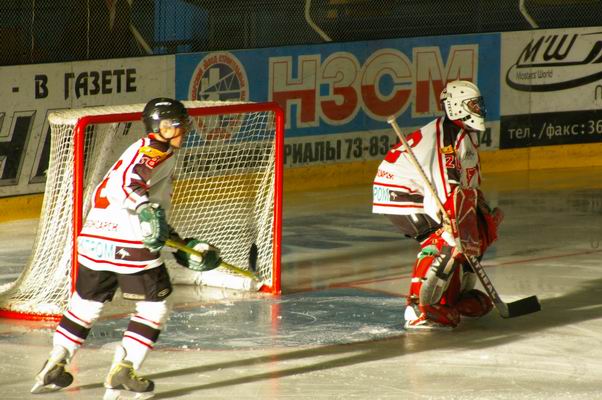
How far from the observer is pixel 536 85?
1400cm

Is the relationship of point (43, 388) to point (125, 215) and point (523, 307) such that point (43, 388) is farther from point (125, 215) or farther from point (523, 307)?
point (523, 307)

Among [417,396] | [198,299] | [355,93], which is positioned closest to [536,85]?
[355,93]

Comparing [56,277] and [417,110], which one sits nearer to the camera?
[56,277]

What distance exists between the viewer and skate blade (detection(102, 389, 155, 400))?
608 cm

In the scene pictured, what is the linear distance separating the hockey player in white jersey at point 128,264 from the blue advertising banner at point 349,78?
5930 millimetres

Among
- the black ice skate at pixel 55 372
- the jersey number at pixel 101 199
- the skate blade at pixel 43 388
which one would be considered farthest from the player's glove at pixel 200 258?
the skate blade at pixel 43 388

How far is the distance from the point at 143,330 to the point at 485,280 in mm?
2298

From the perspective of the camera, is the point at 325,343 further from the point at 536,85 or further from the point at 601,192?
the point at 536,85

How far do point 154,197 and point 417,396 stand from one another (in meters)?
1.49

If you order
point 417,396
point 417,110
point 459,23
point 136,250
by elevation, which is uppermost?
point 459,23

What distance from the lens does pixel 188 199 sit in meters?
9.61

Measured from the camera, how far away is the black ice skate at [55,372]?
6.12m

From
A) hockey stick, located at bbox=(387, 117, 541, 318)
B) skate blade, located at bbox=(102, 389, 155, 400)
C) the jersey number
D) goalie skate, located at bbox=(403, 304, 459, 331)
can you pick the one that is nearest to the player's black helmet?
the jersey number

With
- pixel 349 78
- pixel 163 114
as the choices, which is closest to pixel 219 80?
pixel 349 78
